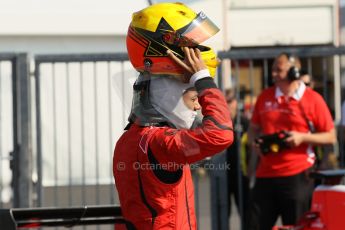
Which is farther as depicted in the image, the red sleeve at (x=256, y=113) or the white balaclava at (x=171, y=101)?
the red sleeve at (x=256, y=113)

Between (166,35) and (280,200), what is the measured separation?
3743 mm

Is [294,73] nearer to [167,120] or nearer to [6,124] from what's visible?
[6,124]

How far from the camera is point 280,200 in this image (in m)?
7.06

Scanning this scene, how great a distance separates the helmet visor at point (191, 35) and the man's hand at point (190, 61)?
1.1 inches

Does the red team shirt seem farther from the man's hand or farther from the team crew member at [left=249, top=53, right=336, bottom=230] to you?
the man's hand

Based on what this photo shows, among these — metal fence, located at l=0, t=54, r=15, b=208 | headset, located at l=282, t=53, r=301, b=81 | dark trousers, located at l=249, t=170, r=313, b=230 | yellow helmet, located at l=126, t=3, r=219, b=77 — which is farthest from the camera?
metal fence, located at l=0, t=54, r=15, b=208

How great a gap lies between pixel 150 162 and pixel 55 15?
302 inches

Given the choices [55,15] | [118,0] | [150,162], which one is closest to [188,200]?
[150,162]

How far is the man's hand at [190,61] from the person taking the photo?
3562 mm

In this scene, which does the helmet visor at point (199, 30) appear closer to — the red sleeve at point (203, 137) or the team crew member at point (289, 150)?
the red sleeve at point (203, 137)

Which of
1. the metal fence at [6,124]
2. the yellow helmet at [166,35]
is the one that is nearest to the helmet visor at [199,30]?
the yellow helmet at [166,35]

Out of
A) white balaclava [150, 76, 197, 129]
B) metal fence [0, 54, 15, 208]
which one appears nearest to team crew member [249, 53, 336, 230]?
metal fence [0, 54, 15, 208]

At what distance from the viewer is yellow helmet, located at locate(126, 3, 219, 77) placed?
140 inches

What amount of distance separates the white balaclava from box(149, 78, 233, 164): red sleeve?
0.12 m
